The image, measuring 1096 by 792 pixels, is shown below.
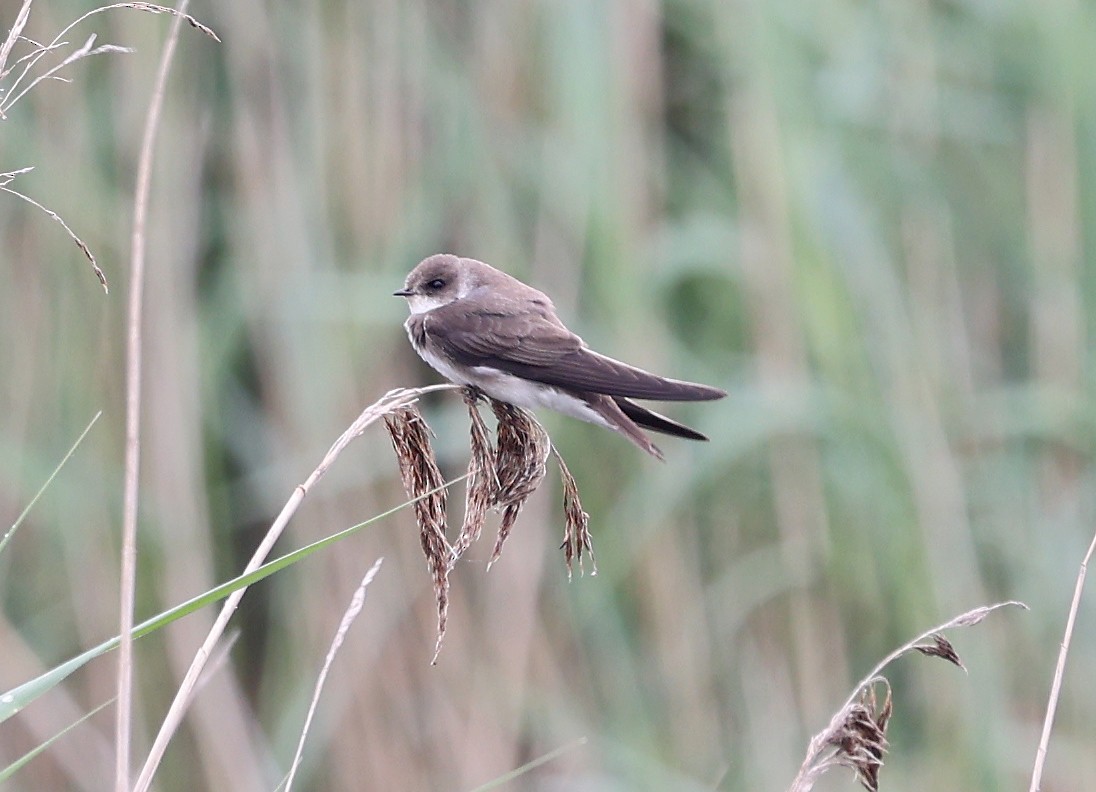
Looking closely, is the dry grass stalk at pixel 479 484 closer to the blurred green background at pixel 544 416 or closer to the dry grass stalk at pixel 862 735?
the dry grass stalk at pixel 862 735

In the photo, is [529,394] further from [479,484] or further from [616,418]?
[479,484]

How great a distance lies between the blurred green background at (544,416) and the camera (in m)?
2.16

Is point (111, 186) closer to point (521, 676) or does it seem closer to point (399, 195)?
point (399, 195)

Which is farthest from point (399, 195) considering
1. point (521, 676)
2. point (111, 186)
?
point (521, 676)

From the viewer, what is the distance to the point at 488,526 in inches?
93.4

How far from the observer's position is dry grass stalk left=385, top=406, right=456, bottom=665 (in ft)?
3.57

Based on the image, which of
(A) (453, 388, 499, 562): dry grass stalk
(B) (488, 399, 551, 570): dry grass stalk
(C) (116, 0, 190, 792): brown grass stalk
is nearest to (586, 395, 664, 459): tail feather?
(B) (488, 399, 551, 570): dry grass stalk

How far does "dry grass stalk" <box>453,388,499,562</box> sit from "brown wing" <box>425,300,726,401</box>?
0.77 feet

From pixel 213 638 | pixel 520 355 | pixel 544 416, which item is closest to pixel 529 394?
pixel 520 355

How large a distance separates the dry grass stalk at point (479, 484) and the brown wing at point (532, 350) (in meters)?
0.24

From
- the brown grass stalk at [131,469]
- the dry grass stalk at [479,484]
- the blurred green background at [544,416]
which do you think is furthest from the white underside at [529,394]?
the brown grass stalk at [131,469]

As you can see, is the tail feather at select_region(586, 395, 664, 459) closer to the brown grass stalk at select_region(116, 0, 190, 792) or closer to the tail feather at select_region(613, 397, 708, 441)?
the tail feather at select_region(613, 397, 708, 441)

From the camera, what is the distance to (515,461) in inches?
48.1

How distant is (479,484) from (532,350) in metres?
0.48
